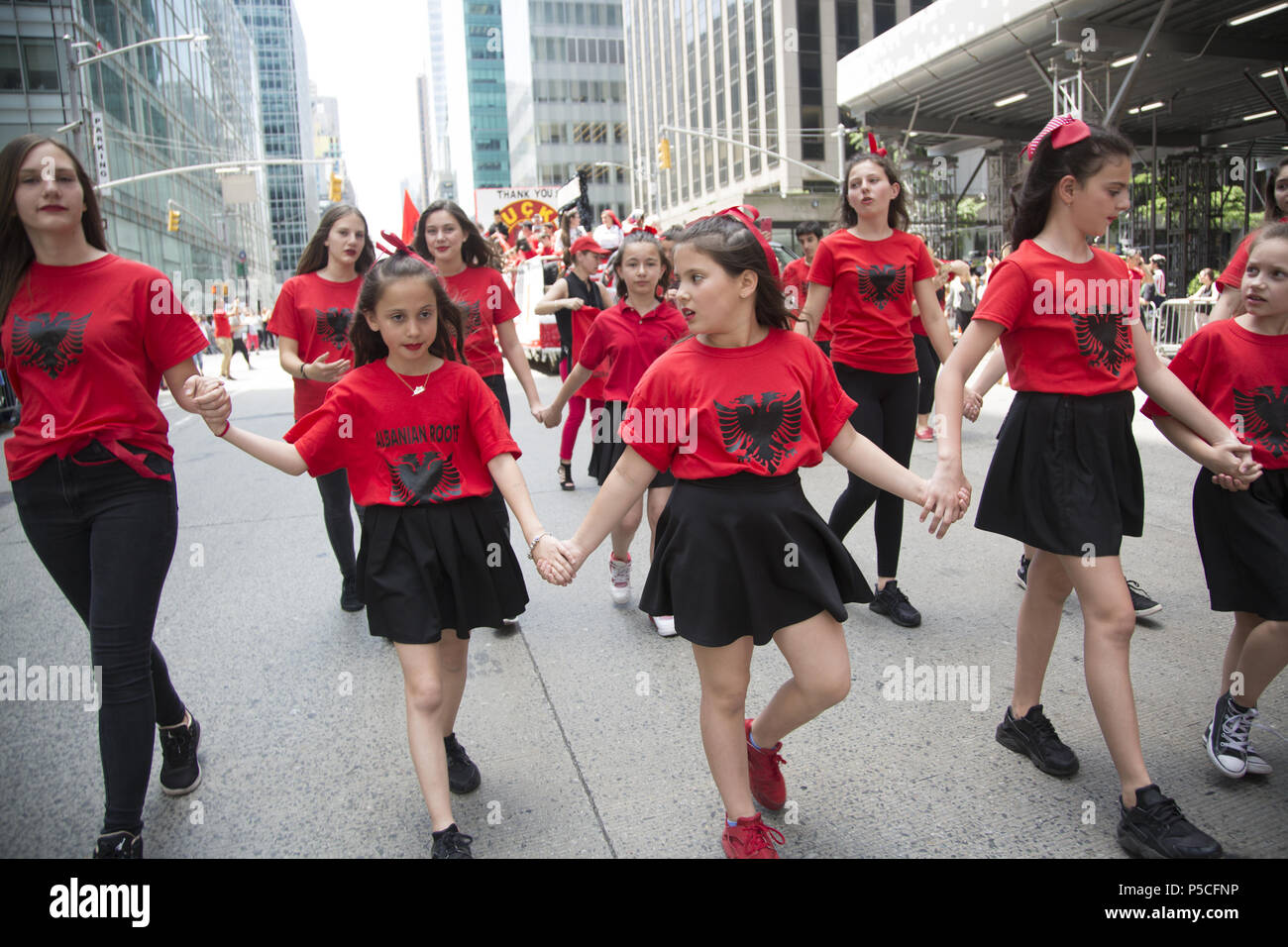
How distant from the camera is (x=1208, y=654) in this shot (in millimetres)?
3838

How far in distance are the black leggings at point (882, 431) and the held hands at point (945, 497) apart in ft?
5.90

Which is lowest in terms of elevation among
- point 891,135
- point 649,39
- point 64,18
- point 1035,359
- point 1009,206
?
point 1035,359

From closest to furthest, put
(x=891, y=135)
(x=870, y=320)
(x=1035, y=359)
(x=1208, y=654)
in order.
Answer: (x=1035, y=359) < (x=1208, y=654) < (x=870, y=320) < (x=891, y=135)

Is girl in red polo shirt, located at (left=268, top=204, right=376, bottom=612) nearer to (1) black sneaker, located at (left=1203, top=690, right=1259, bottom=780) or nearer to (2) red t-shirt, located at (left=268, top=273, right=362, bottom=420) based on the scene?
(2) red t-shirt, located at (left=268, top=273, right=362, bottom=420)

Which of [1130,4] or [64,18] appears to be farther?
[64,18]

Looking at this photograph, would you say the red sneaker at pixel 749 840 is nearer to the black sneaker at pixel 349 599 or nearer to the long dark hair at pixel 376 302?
the long dark hair at pixel 376 302

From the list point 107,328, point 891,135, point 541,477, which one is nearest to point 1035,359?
point 107,328

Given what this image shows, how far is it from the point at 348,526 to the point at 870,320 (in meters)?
2.83

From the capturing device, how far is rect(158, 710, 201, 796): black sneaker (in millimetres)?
3084

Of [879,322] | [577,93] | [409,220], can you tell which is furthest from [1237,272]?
[577,93]

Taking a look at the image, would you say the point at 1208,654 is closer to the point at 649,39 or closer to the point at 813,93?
the point at 813,93

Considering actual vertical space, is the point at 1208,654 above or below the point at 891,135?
below

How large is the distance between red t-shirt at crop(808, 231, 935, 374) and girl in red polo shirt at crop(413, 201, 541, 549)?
61.5 inches

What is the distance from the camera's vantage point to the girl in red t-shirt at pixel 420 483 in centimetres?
261
